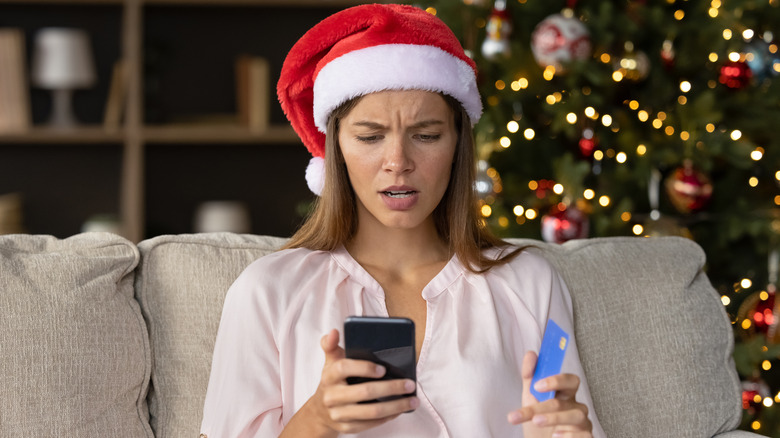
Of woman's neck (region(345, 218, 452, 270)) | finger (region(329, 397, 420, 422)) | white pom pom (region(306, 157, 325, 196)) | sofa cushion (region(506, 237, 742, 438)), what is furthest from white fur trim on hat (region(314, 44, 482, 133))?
finger (region(329, 397, 420, 422))

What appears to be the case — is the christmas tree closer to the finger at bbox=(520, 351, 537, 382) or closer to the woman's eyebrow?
the woman's eyebrow

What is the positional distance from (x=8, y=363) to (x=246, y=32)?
8.20ft

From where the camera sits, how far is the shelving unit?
3.30 meters

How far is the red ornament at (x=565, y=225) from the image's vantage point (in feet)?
7.93

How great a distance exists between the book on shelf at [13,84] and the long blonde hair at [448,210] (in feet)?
7.06

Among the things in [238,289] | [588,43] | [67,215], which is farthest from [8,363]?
[67,215]

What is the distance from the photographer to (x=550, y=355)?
1.07 metres

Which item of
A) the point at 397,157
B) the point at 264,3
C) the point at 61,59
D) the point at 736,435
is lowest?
the point at 736,435

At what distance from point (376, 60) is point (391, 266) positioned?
1.20 feet

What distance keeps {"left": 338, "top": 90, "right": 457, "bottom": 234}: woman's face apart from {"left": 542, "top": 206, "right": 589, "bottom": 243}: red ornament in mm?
1096

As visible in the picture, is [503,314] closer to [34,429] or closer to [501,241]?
[501,241]

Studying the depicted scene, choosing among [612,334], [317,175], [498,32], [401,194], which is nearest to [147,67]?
[498,32]

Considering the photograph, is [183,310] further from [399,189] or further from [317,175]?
[399,189]

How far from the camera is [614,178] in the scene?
2.62 meters
